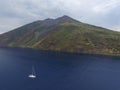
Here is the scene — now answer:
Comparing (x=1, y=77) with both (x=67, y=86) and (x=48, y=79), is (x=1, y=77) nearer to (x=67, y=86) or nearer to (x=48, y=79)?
(x=48, y=79)

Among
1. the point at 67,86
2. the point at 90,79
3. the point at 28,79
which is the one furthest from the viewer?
the point at 90,79

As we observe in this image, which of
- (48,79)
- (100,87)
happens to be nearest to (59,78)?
(48,79)

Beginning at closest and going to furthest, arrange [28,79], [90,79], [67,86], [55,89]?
[55,89] → [67,86] → [28,79] → [90,79]

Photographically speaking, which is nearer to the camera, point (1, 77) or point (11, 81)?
point (11, 81)

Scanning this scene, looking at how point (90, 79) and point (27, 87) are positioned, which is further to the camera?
point (90, 79)

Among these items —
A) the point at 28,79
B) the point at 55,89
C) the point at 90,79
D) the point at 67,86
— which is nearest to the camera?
the point at 55,89

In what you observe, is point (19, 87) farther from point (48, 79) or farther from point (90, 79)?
point (90, 79)

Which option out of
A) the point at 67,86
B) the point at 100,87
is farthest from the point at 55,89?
the point at 100,87

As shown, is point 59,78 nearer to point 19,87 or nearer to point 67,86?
point 67,86
